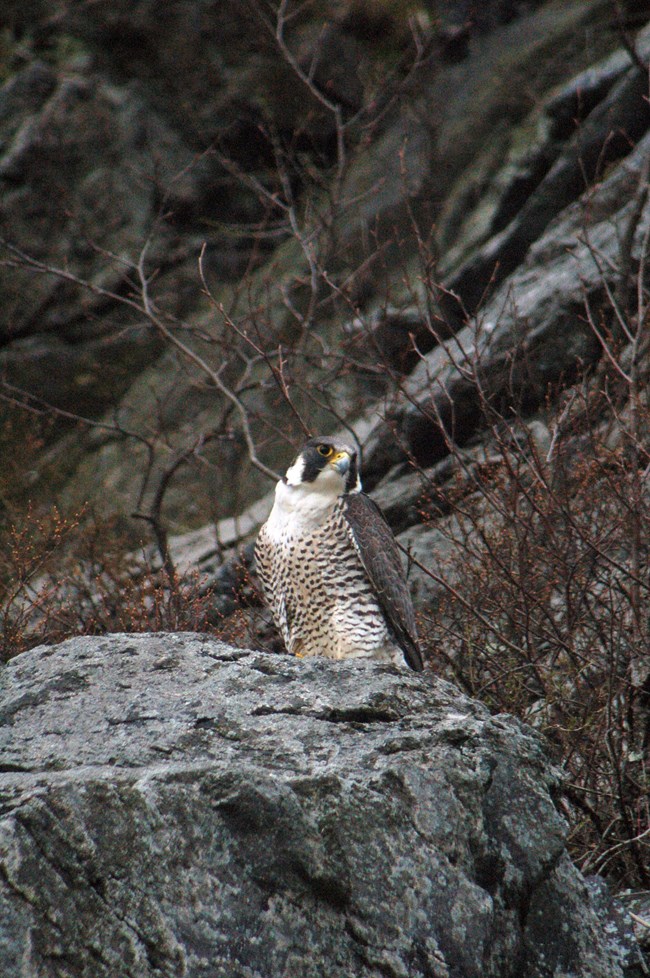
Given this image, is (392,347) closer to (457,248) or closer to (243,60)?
(457,248)

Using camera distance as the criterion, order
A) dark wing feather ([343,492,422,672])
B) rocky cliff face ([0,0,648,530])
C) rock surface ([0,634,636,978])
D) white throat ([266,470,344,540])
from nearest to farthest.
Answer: rock surface ([0,634,636,978]) < dark wing feather ([343,492,422,672]) < white throat ([266,470,344,540]) < rocky cliff face ([0,0,648,530])

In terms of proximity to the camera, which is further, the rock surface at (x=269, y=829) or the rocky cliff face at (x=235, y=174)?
the rocky cliff face at (x=235, y=174)

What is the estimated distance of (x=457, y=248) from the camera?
9.73m

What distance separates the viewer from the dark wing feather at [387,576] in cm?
493

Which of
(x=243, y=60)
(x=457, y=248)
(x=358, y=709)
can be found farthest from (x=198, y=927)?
(x=243, y=60)

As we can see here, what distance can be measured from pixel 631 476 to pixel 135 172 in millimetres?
7798

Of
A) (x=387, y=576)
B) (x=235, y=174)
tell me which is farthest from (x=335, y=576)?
(x=235, y=174)

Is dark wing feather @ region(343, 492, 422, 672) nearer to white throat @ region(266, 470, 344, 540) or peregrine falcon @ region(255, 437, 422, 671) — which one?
peregrine falcon @ region(255, 437, 422, 671)

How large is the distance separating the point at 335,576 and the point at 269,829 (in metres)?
2.26

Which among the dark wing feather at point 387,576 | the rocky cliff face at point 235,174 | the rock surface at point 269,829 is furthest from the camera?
the rocky cliff face at point 235,174

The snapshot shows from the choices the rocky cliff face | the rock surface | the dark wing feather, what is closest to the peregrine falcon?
the dark wing feather

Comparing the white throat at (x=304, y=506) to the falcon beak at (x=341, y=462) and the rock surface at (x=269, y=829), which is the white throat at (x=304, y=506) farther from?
the rock surface at (x=269, y=829)

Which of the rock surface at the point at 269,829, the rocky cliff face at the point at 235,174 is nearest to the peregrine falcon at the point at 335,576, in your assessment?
the rock surface at the point at 269,829

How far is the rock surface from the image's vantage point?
8.50 feet
